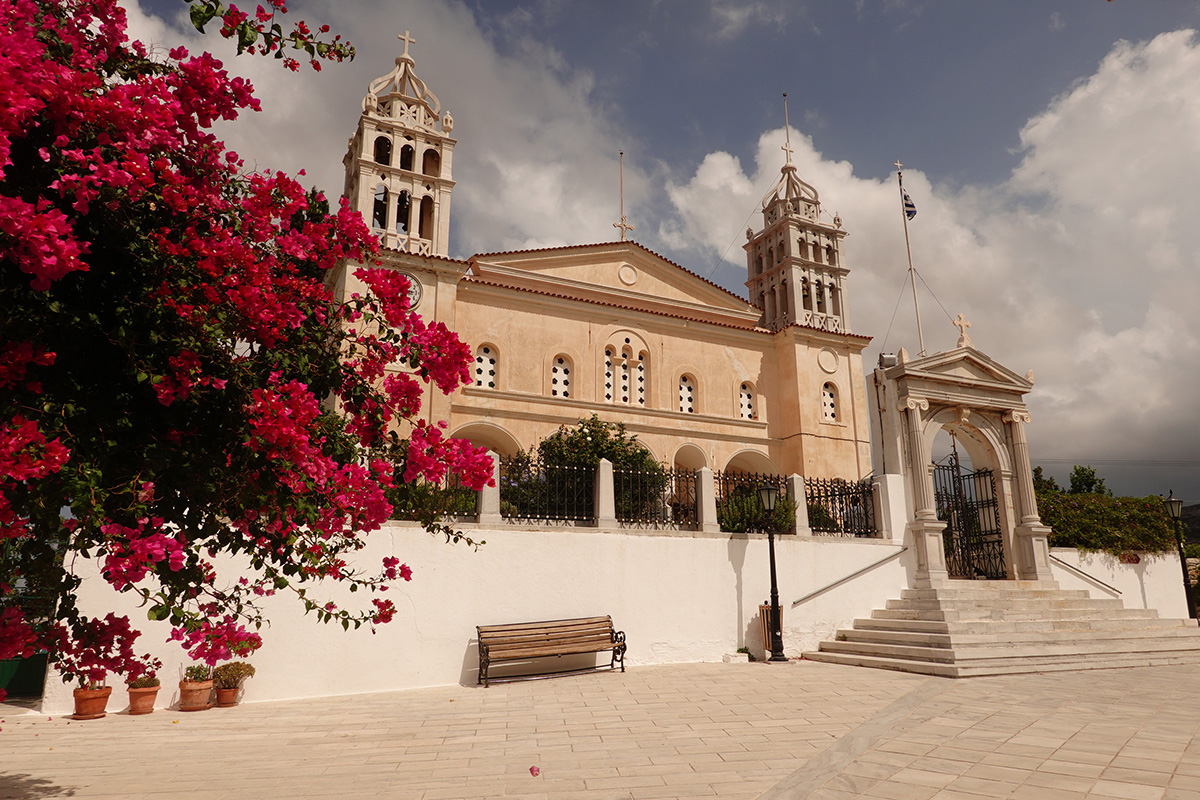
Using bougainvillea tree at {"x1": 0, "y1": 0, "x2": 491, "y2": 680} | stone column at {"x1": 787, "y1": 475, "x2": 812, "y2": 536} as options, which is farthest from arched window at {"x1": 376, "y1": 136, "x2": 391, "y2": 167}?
bougainvillea tree at {"x1": 0, "y1": 0, "x2": 491, "y2": 680}

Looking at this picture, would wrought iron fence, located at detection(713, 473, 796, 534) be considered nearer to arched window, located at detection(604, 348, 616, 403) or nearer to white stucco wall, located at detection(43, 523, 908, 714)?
white stucco wall, located at detection(43, 523, 908, 714)

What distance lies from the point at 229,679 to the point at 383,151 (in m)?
20.5

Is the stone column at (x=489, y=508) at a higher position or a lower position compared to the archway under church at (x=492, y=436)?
lower

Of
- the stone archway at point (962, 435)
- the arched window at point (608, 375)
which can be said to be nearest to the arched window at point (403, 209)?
the arched window at point (608, 375)

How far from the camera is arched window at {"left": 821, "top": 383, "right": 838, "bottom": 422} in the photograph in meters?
26.7

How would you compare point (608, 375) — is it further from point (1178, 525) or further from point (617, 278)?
point (1178, 525)

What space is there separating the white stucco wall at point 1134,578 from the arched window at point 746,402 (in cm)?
1232

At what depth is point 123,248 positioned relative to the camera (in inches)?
126

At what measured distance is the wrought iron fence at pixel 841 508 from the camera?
13836 millimetres

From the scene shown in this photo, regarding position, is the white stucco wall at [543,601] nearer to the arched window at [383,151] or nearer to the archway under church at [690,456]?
the archway under church at [690,456]

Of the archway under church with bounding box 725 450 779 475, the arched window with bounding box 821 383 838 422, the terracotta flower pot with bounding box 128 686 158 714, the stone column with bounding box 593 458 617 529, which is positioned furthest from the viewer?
the arched window with bounding box 821 383 838 422

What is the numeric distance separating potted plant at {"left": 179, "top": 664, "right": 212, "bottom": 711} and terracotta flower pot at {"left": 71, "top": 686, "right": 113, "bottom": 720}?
815 millimetres

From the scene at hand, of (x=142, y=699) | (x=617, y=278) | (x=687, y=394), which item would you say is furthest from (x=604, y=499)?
(x=617, y=278)

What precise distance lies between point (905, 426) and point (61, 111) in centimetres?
1479
